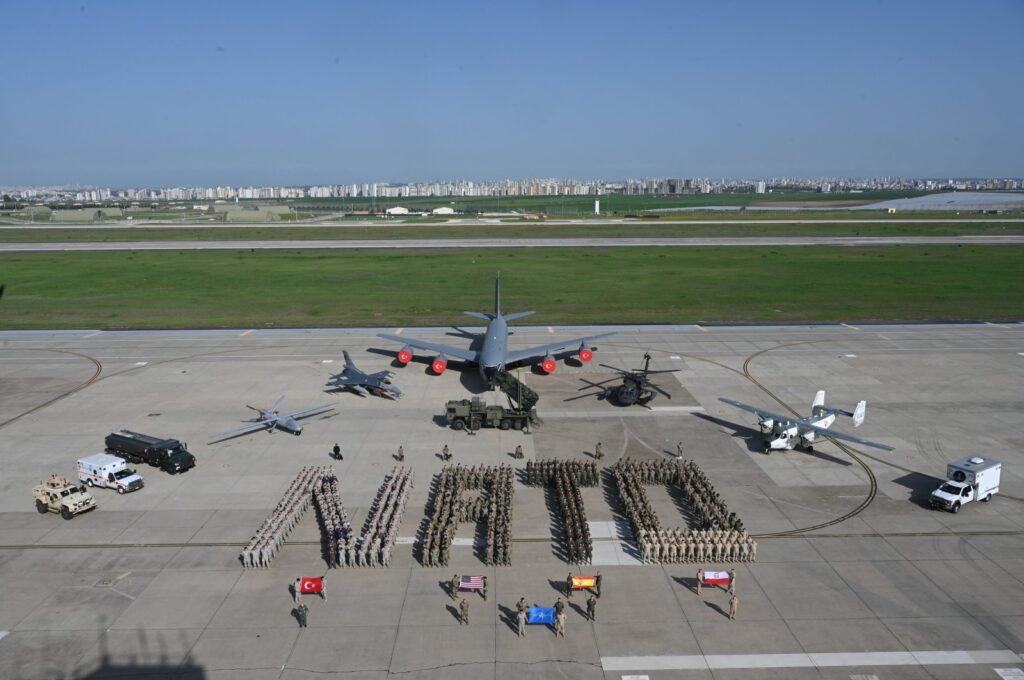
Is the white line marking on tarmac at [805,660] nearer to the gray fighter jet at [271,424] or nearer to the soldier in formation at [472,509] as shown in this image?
the soldier in formation at [472,509]

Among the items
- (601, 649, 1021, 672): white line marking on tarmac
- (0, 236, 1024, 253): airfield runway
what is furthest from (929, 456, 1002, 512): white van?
(0, 236, 1024, 253): airfield runway

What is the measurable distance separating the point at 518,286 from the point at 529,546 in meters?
70.1

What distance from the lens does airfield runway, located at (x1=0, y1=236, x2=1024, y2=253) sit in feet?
477

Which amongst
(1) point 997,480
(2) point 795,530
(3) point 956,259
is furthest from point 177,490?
(3) point 956,259

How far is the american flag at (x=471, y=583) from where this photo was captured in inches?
997

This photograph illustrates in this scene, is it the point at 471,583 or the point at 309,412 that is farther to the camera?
the point at 309,412

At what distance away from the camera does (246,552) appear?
2731 centimetres

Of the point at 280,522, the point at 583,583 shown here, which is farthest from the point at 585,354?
the point at 280,522

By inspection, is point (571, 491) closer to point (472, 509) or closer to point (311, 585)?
point (472, 509)

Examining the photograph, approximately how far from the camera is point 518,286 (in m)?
96.9

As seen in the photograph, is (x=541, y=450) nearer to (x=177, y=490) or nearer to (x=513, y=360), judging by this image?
(x=513, y=360)

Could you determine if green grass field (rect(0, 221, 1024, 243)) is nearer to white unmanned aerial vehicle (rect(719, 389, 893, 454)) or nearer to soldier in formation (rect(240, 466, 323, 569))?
white unmanned aerial vehicle (rect(719, 389, 893, 454))

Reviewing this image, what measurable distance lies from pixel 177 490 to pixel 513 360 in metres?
26.0

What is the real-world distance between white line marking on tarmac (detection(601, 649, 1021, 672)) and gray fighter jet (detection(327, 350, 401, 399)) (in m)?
30.7
